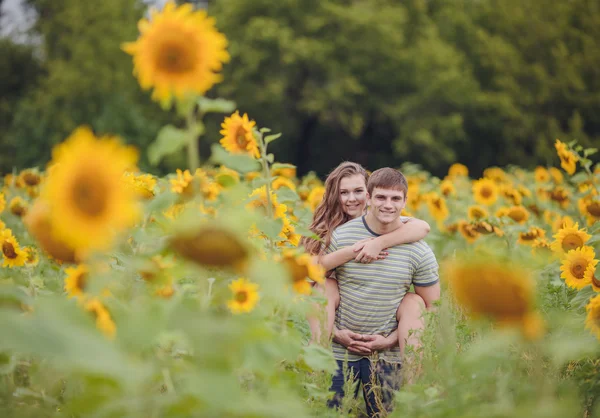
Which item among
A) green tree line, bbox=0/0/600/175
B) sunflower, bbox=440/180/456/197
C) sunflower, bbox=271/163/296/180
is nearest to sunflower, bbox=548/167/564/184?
sunflower, bbox=440/180/456/197

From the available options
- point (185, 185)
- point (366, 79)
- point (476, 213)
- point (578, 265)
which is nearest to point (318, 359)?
point (185, 185)

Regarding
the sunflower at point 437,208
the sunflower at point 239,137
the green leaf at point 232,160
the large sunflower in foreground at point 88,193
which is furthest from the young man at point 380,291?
the sunflower at point 437,208

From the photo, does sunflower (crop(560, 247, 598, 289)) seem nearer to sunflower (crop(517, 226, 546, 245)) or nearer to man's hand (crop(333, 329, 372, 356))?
man's hand (crop(333, 329, 372, 356))

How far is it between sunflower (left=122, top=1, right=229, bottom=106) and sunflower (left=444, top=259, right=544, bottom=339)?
75cm

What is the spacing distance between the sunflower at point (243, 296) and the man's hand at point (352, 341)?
5.48ft

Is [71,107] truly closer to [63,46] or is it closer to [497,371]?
[63,46]

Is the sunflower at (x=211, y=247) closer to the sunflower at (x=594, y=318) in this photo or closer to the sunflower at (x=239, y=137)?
the sunflower at (x=239, y=137)

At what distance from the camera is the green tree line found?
71.8ft

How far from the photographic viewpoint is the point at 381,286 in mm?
3785

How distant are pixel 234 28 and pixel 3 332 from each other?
22.9m

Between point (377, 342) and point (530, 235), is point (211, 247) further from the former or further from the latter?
point (530, 235)

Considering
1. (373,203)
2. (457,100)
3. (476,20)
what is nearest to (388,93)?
(457,100)

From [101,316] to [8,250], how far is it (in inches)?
65.6

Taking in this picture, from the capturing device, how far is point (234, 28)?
921 inches
